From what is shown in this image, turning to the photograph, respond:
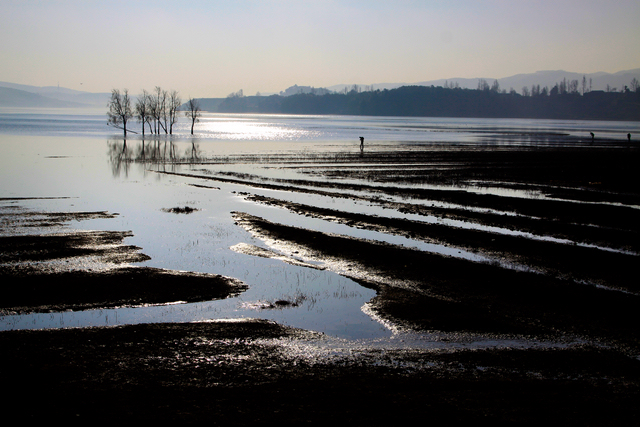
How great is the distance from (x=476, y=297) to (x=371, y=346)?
499 centimetres

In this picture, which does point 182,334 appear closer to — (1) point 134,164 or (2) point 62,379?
(2) point 62,379

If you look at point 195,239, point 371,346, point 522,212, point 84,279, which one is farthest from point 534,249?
point 84,279

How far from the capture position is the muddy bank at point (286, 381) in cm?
829

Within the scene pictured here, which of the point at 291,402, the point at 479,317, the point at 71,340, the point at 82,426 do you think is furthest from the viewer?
the point at 479,317

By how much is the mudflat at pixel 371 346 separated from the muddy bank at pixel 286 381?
0.13 ft

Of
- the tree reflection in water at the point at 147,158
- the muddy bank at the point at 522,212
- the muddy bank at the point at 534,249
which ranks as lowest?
the muddy bank at the point at 534,249

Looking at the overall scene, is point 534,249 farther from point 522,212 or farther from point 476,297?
point 522,212

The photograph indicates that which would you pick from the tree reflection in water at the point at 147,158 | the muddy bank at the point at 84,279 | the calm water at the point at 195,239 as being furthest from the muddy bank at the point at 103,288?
the tree reflection in water at the point at 147,158

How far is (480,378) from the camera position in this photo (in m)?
9.71

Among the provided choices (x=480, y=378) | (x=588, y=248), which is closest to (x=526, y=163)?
(x=588, y=248)

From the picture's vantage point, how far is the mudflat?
857cm

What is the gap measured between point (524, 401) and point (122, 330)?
888cm

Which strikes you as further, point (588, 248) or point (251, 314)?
point (588, 248)

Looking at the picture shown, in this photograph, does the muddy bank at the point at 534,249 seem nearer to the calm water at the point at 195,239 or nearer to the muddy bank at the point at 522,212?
the muddy bank at the point at 522,212
